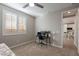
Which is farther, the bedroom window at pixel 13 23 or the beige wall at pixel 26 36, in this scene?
the beige wall at pixel 26 36

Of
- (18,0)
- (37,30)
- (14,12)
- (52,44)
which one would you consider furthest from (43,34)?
(18,0)

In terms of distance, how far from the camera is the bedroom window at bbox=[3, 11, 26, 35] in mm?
1670

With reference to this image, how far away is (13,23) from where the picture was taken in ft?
5.53

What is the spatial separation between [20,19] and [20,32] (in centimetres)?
31

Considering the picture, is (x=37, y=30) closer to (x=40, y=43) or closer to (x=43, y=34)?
(x=43, y=34)

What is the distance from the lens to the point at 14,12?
165 cm

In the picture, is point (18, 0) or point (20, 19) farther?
point (20, 19)

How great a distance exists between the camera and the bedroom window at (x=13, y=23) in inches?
65.7

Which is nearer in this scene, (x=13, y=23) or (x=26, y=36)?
(x=13, y=23)

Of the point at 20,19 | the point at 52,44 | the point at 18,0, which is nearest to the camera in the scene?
the point at 18,0

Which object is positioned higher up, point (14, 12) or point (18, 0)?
point (14, 12)

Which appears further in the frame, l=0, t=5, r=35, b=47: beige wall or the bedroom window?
l=0, t=5, r=35, b=47: beige wall

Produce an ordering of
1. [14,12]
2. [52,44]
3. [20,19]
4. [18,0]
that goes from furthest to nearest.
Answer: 1. [52,44]
2. [20,19]
3. [14,12]
4. [18,0]

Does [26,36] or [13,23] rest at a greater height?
[13,23]
